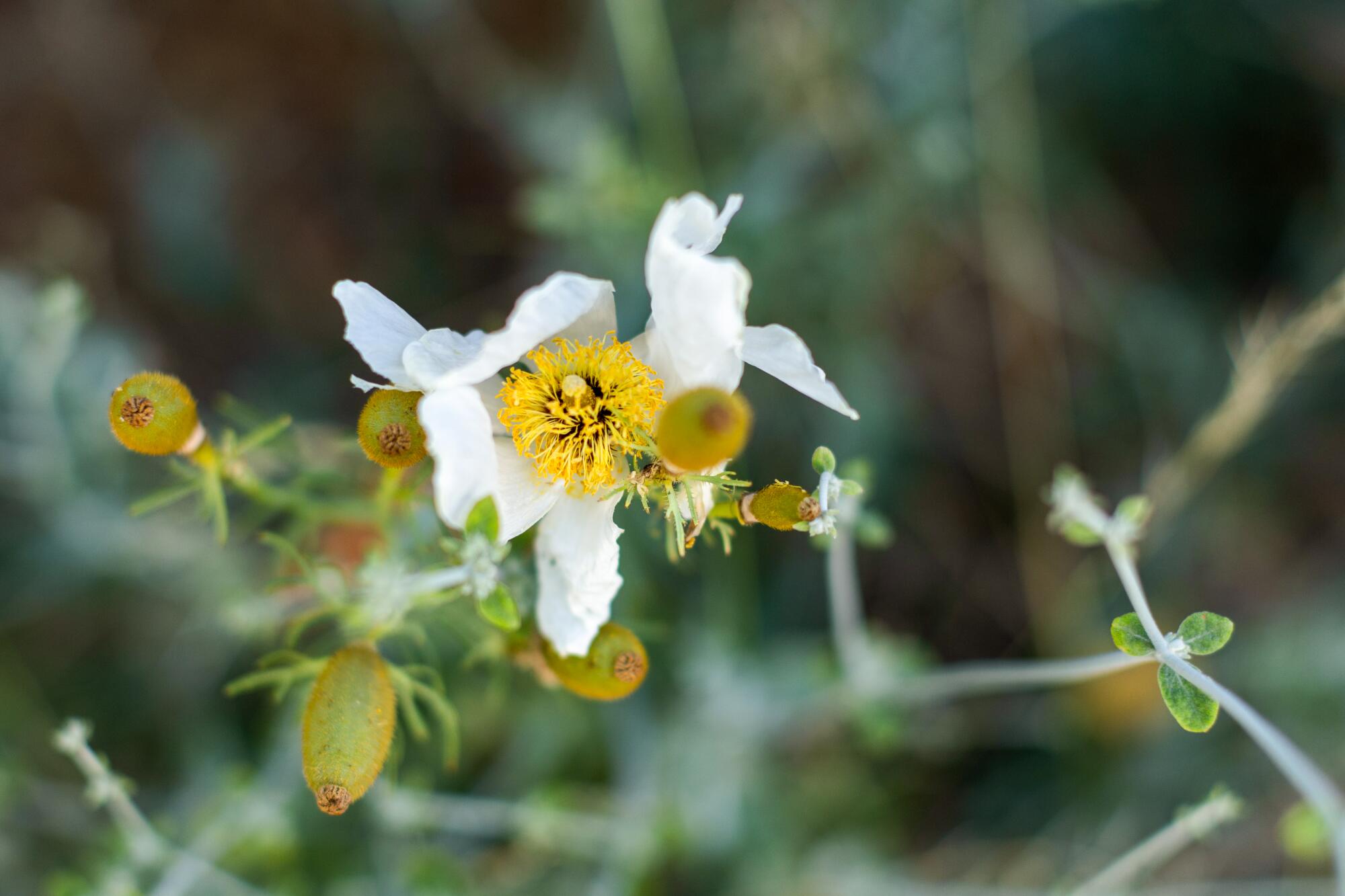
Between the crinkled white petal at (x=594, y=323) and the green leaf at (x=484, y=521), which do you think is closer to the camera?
the green leaf at (x=484, y=521)

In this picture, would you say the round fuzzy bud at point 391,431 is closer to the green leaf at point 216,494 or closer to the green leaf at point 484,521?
the green leaf at point 484,521

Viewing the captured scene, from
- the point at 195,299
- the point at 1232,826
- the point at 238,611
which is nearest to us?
the point at 238,611

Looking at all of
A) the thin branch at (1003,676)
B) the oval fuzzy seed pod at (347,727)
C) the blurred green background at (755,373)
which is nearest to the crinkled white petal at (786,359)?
the thin branch at (1003,676)

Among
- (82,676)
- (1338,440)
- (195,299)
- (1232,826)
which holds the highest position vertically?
(1338,440)

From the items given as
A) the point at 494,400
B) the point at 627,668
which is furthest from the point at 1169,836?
the point at 494,400

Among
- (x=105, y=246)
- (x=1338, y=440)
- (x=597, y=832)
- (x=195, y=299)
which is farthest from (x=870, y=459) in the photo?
Answer: (x=105, y=246)

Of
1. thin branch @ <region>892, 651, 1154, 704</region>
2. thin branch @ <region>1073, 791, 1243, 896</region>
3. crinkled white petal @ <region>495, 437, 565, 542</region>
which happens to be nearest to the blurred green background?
thin branch @ <region>892, 651, 1154, 704</region>

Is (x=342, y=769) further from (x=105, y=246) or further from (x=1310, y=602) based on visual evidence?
(x=1310, y=602)
